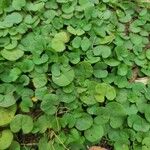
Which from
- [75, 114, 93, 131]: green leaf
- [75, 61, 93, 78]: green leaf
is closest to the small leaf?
[75, 61, 93, 78]: green leaf

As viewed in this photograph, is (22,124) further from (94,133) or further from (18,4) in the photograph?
(18,4)

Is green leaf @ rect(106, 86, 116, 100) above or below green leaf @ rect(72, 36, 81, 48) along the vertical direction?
below

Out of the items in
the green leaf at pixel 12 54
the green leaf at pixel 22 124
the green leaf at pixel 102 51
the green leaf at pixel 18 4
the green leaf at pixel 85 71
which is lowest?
the green leaf at pixel 22 124

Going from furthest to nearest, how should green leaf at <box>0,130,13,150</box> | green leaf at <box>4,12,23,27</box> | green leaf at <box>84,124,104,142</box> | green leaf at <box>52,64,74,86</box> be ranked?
green leaf at <box>4,12,23,27</box> < green leaf at <box>52,64,74,86</box> < green leaf at <box>84,124,104,142</box> < green leaf at <box>0,130,13,150</box>

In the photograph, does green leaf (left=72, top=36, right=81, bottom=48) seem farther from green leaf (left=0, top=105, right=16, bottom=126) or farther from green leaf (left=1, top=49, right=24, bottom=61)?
green leaf (left=0, top=105, right=16, bottom=126)

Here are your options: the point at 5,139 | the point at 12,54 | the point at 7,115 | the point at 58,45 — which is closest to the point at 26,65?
the point at 12,54

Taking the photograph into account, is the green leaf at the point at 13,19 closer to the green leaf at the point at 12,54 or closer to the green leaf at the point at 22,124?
the green leaf at the point at 12,54

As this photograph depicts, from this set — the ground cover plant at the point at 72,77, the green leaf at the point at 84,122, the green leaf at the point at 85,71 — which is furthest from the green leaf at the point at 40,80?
the green leaf at the point at 84,122

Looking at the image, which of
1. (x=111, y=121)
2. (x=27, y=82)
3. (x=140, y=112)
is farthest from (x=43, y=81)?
(x=140, y=112)
